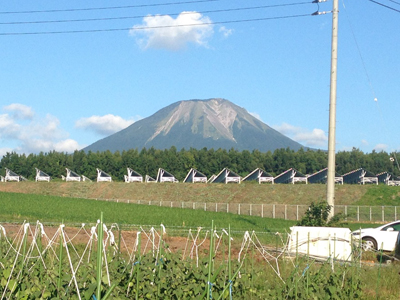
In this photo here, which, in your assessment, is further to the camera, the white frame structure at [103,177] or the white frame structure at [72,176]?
the white frame structure at [103,177]

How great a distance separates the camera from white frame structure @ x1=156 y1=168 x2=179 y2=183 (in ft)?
392

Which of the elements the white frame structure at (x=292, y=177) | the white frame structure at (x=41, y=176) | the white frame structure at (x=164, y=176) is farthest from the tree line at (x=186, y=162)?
the white frame structure at (x=292, y=177)

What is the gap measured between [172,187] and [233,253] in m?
65.7

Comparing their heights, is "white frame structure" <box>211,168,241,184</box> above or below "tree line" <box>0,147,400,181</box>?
below

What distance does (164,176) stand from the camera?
12231cm

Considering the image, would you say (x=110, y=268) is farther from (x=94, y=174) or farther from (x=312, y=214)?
(x=94, y=174)

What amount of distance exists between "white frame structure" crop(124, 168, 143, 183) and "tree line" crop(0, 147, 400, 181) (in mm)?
2537

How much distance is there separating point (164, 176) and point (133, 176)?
6918 millimetres

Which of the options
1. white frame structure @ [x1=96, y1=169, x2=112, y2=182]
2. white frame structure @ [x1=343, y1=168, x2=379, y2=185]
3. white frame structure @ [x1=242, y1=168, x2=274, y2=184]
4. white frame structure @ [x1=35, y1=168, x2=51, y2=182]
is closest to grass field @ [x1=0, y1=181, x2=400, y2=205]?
white frame structure @ [x1=242, y1=168, x2=274, y2=184]

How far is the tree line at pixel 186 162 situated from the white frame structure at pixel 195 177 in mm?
Result: 6941

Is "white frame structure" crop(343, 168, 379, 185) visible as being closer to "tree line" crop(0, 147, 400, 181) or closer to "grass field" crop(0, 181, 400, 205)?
"tree line" crop(0, 147, 400, 181)

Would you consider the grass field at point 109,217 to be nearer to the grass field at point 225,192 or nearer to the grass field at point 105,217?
the grass field at point 105,217

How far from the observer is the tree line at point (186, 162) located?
128250 mm

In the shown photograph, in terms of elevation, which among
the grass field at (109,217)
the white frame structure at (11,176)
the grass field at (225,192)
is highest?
the white frame structure at (11,176)
